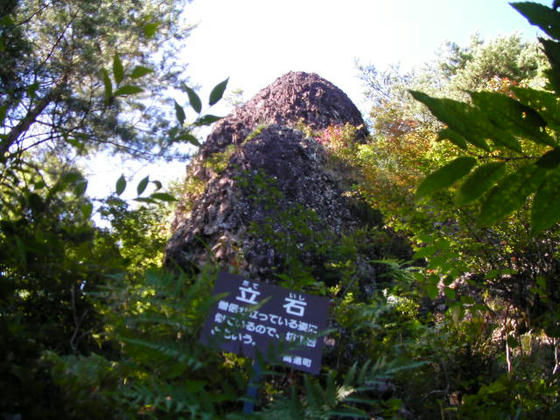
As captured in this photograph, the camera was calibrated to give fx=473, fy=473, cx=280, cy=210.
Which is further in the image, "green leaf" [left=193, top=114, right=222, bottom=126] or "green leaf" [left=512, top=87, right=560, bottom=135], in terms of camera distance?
"green leaf" [left=193, top=114, right=222, bottom=126]

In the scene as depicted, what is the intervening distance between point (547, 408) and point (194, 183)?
6.60m

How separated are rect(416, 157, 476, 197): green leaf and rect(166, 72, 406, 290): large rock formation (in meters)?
2.09

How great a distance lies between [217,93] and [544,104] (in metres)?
0.52

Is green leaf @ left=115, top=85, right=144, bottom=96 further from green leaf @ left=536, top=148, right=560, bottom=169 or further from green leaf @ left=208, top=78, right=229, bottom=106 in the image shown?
green leaf @ left=536, top=148, right=560, bottom=169

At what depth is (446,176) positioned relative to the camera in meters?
0.71

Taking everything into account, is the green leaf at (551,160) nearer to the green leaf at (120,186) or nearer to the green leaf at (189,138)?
the green leaf at (189,138)

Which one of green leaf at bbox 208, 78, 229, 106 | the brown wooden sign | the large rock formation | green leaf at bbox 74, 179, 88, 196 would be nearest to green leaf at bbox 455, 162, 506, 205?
green leaf at bbox 208, 78, 229, 106

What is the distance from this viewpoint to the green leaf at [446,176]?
2.29 ft

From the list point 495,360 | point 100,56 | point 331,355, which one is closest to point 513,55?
point 100,56

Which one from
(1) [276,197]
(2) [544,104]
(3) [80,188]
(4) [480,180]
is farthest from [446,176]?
(1) [276,197]

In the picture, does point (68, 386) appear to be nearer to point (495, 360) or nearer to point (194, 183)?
point (495, 360)

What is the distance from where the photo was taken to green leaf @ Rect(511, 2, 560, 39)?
0.65 m

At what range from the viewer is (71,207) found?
939 millimetres

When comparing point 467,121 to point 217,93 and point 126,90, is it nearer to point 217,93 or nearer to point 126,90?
point 217,93
